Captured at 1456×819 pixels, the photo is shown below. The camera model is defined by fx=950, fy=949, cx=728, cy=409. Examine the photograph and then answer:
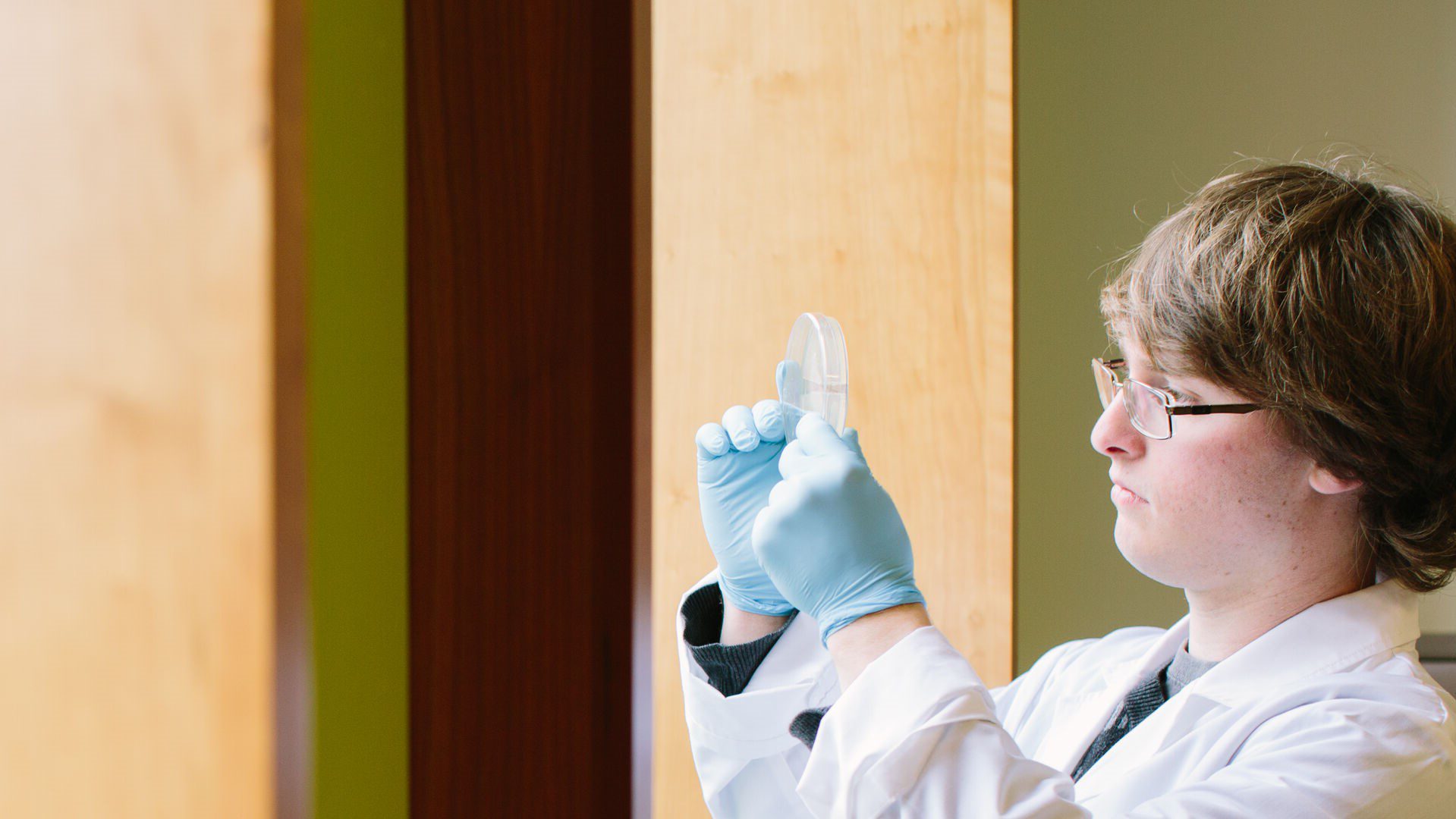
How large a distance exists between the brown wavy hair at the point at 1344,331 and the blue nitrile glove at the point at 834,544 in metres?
0.35

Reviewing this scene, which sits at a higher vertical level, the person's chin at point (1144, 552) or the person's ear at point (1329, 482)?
the person's ear at point (1329, 482)

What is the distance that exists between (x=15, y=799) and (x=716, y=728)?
934mm

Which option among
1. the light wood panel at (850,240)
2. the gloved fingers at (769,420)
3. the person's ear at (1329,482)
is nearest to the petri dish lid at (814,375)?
the gloved fingers at (769,420)

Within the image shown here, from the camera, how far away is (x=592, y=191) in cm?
A: 31

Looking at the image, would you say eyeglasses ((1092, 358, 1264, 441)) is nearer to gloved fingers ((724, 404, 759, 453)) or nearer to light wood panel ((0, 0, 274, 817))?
gloved fingers ((724, 404, 759, 453))

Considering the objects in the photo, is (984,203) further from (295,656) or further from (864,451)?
(295,656)

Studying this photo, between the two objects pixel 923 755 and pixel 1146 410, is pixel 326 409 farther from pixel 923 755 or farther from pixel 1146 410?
pixel 1146 410

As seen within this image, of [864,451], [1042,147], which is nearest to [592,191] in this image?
[864,451]

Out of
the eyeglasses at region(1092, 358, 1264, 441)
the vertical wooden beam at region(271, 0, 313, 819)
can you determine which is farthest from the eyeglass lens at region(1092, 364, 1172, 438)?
the vertical wooden beam at region(271, 0, 313, 819)

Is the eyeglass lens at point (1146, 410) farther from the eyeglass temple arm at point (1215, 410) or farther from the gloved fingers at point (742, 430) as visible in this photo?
the gloved fingers at point (742, 430)

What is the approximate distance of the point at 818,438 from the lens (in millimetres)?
984

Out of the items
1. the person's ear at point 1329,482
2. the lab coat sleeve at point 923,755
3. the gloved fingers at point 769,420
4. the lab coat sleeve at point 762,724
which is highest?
the gloved fingers at point 769,420

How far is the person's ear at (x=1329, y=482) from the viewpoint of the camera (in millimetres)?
952

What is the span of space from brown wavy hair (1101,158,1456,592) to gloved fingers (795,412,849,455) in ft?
1.15
